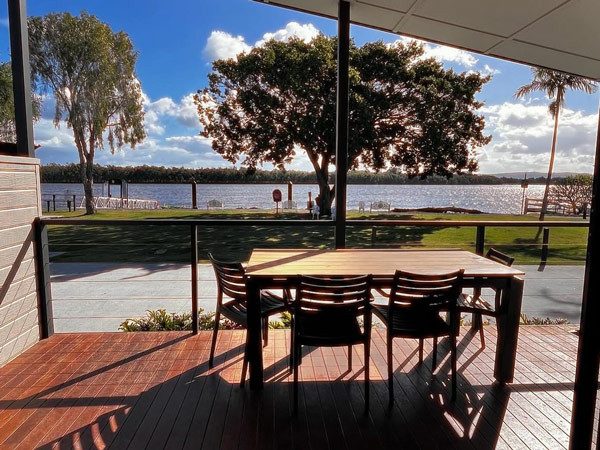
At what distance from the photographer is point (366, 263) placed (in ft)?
9.20

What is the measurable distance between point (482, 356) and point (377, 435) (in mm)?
1371

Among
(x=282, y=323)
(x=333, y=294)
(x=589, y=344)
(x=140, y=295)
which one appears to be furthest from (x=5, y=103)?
(x=589, y=344)

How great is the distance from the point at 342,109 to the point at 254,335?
200 centimetres

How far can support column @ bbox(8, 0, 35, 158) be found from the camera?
2.89 m

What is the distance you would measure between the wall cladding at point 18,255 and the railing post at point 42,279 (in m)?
0.04

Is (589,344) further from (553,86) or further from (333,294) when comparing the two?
(553,86)

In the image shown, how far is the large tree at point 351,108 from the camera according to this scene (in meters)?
13.3

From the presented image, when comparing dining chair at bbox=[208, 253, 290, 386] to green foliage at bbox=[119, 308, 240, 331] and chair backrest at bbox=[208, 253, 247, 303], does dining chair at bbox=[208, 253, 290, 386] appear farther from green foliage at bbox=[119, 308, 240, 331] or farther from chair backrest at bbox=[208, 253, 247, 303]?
green foliage at bbox=[119, 308, 240, 331]

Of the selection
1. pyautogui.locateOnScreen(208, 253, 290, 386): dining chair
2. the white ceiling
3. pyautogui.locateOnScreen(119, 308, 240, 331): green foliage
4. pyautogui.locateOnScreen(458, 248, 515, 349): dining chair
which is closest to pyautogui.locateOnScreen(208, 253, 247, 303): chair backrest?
pyautogui.locateOnScreen(208, 253, 290, 386): dining chair

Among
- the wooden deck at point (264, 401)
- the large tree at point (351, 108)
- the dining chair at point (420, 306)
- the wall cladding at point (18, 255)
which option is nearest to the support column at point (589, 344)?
the wooden deck at point (264, 401)

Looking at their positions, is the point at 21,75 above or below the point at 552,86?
below

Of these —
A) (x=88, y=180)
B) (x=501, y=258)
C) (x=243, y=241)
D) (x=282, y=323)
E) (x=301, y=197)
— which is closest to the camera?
(x=501, y=258)

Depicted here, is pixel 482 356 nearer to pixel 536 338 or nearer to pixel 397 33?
pixel 536 338

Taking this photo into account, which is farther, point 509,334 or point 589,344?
point 509,334
